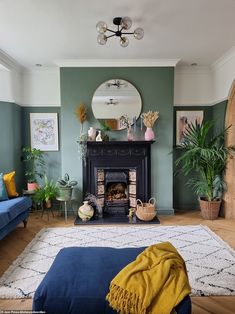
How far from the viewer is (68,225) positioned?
422 cm

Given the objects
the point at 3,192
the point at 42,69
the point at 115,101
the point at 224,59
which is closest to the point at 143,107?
the point at 115,101

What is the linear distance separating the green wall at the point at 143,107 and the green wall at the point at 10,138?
3.11ft

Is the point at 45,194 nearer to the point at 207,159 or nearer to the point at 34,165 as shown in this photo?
the point at 34,165

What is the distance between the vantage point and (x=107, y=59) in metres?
4.57

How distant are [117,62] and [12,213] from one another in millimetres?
3134

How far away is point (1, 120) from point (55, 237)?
2.38 m

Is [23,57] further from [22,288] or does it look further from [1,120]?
[22,288]

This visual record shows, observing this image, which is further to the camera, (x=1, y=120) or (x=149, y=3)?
(x=1, y=120)

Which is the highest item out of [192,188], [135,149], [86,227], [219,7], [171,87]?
[219,7]

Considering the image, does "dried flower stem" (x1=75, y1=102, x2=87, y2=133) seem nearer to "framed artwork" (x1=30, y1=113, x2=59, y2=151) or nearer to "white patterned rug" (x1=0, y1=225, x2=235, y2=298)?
"framed artwork" (x1=30, y1=113, x2=59, y2=151)

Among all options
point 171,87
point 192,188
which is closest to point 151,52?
point 171,87

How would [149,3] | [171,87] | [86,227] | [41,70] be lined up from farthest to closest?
[41,70], [171,87], [86,227], [149,3]

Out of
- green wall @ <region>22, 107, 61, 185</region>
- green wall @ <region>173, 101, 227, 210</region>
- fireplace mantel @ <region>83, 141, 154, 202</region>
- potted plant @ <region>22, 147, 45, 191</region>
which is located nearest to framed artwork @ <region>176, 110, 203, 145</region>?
green wall @ <region>173, 101, 227, 210</region>

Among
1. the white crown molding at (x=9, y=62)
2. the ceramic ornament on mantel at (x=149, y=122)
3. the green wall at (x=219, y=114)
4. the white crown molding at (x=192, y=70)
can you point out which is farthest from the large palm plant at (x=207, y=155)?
the white crown molding at (x=9, y=62)
